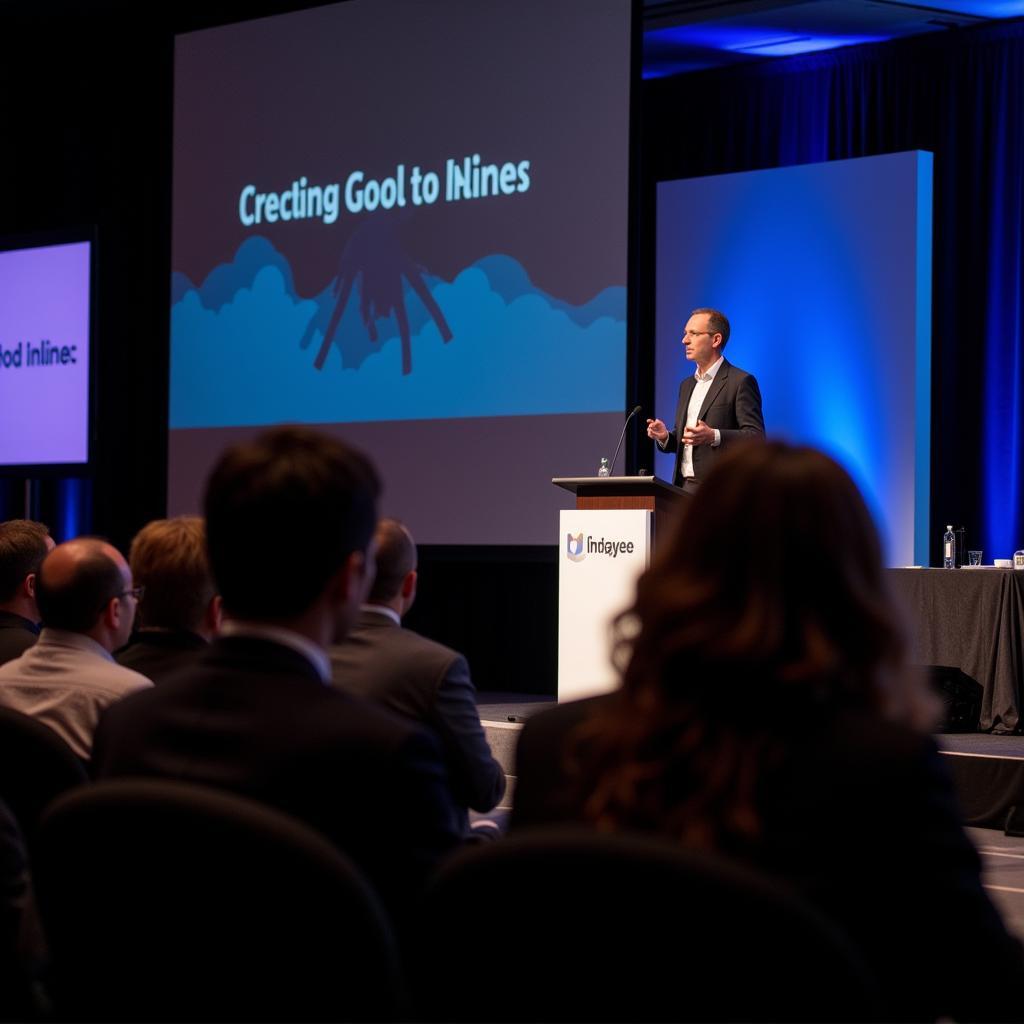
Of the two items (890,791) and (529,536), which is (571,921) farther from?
(529,536)

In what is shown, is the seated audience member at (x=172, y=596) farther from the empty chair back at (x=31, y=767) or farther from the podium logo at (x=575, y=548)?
the podium logo at (x=575, y=548)

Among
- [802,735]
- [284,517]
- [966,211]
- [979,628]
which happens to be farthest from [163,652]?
[966,211]

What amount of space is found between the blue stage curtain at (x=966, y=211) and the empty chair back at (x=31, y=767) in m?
6.64

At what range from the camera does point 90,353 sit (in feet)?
26.9

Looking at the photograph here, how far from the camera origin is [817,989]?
100 cm

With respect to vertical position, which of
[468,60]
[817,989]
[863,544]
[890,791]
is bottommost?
[817,989]

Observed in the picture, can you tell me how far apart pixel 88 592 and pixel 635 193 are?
15.5ft

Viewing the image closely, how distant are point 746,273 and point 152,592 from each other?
6462 millimetres

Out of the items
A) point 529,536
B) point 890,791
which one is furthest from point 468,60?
point 890,791

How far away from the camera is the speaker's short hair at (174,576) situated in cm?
264

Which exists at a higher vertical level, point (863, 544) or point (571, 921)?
point (863, 544)

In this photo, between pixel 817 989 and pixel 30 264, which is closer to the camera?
pixel 817 989

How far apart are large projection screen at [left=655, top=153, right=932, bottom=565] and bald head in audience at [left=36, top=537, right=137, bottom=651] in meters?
5.54

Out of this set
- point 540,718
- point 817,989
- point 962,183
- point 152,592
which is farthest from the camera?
point 962,183
